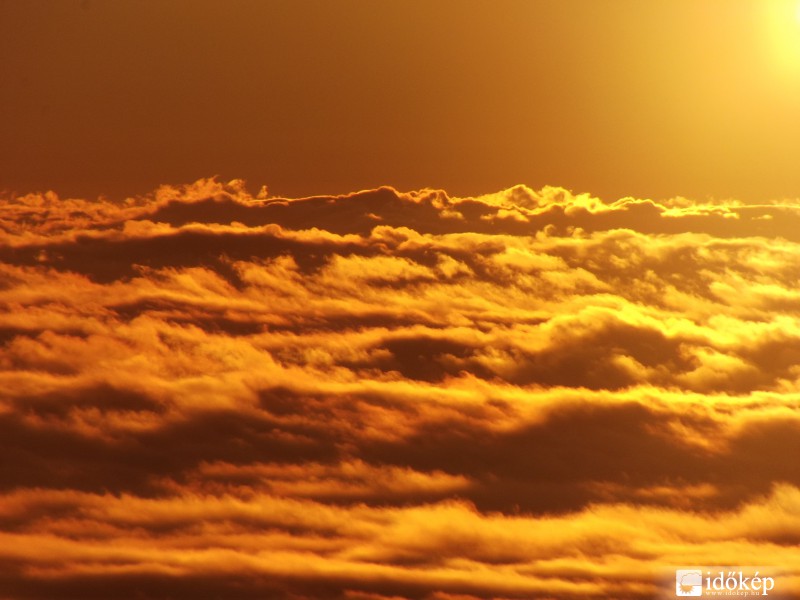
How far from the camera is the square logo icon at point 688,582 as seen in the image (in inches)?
1353

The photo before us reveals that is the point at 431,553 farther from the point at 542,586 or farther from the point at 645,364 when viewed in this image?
the point at 645,364

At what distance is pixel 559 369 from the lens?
167 m

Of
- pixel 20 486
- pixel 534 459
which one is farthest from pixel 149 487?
pixel 534 459

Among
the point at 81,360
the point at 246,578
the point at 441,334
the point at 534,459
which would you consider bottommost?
the point at 246,578

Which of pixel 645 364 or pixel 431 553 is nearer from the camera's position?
pixel 431 553

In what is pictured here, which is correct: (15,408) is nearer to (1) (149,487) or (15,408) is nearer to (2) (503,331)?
(1) (149,487)

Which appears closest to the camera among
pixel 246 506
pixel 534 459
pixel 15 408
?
pixel 246 506

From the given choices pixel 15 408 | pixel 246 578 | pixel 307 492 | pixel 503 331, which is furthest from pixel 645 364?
pixel 246 578

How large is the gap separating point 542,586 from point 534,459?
174ft

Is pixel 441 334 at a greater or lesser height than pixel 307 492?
greater

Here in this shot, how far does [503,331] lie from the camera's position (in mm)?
188000

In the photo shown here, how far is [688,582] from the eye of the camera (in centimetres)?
3497

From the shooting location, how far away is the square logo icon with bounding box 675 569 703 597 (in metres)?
34.4

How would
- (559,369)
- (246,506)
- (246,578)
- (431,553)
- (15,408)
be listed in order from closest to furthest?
(246,578) → (431,553) → (246,506) → (15,408) → (559,369)
